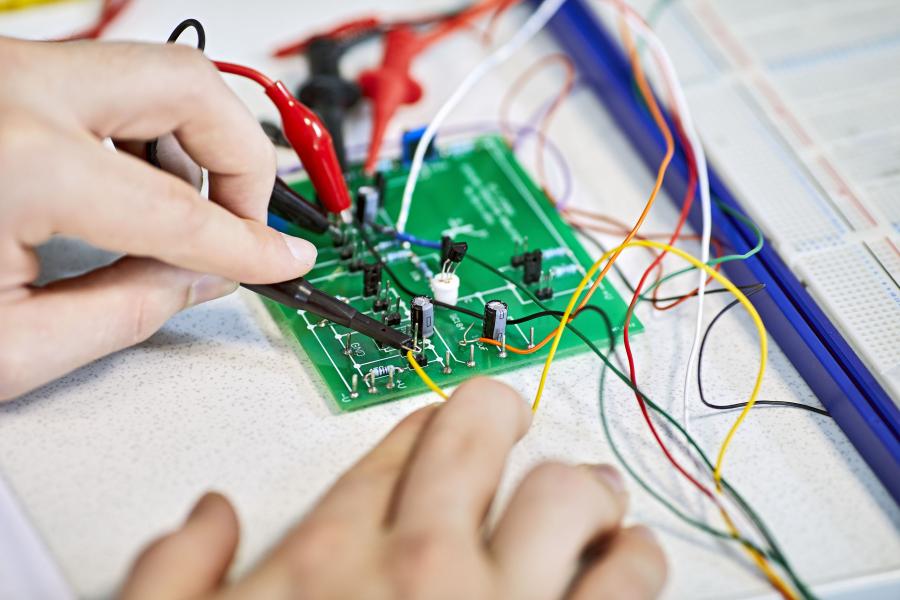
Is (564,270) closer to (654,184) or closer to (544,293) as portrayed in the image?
(544,293)

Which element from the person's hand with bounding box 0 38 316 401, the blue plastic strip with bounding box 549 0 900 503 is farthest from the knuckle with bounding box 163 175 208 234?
the blue plastic strip with bounding box 549 0 900 503

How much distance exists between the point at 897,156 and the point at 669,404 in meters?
0.75

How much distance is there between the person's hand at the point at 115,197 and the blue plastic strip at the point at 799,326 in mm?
697

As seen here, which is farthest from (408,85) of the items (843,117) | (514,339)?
(843,117)

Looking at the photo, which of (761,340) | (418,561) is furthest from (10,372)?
(761,340)

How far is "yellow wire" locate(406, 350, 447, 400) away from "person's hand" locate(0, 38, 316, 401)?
0.19 m

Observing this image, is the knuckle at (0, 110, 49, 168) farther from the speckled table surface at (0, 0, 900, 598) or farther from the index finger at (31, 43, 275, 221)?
the speckled table surface at (0, 0, 900, 598)

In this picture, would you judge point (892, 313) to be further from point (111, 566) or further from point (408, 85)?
point (111, 566)

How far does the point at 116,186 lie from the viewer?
3.60 feet

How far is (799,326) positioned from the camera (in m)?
1.44

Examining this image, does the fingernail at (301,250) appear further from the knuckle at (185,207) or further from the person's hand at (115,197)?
the knuckle at (185,207)

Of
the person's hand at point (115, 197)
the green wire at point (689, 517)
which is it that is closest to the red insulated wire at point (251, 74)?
the person's hand at point (115, 197)

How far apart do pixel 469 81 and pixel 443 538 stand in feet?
3.61

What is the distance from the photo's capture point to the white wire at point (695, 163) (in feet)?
4.66
